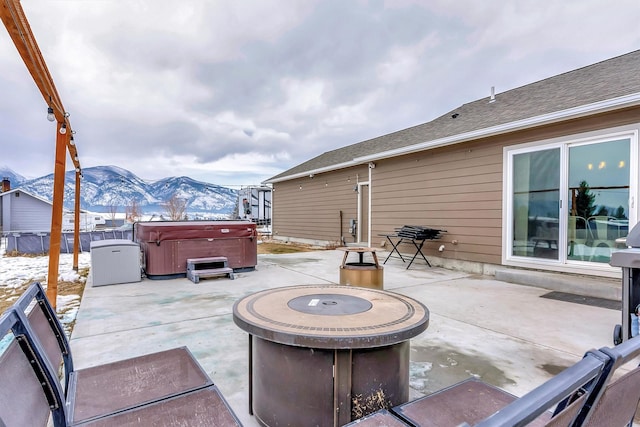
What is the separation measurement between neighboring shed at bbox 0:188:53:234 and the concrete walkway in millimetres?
19707

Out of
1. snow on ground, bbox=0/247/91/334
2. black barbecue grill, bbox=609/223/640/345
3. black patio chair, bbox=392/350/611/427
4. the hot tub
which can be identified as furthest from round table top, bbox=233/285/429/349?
the hot tub

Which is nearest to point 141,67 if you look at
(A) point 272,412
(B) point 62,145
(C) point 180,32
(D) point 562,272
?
(C) point 180,32

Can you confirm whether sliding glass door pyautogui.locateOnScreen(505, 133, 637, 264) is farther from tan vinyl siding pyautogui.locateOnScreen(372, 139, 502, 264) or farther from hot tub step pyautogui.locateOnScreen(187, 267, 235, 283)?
hot tub step pyautogui.locateOnScreen(187, 267, 235, 283)

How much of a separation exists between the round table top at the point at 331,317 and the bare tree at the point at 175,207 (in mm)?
19023

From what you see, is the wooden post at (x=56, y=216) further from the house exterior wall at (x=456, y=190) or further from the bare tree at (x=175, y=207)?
the bare tree at (x=175, y=207)

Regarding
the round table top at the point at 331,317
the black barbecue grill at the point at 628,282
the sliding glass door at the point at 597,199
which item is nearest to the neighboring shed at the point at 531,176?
the sliding glass door at the point at 597,199

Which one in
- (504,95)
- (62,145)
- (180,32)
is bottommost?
(62,145)

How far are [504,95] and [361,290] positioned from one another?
25.1 feet

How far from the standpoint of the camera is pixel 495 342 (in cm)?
291

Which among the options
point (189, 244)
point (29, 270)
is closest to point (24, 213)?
point (29, 270)

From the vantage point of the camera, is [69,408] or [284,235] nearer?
[69,408]

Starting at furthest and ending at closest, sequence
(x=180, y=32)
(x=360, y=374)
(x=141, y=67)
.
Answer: (x=141, y=67), (x=180, y=32), (x=360, y=374)

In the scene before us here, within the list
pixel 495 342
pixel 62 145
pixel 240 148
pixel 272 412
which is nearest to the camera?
pixel 272 412

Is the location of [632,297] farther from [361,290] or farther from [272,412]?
[272,412]
